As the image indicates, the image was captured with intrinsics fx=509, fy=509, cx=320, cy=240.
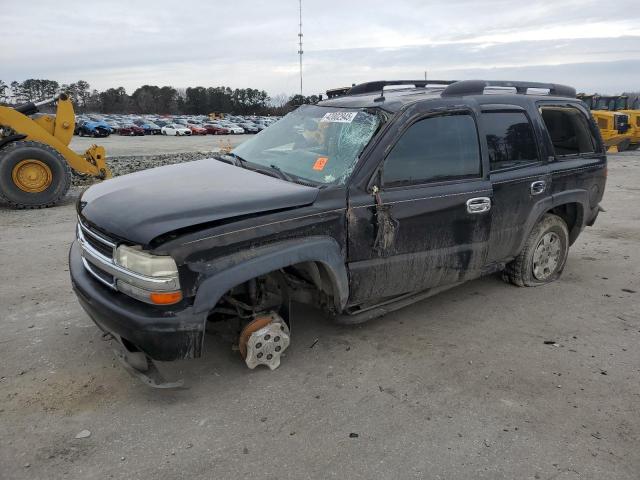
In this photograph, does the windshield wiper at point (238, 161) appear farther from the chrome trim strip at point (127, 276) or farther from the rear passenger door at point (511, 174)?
the rear passenger door at point (511, 174)

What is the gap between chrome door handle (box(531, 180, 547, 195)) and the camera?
4426 mm

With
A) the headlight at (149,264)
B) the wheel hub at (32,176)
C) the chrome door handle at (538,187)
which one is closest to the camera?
the headlight at (149,264)

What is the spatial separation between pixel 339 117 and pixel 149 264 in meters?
1.88

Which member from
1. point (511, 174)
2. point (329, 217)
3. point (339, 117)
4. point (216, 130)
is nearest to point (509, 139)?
point (511, 174)

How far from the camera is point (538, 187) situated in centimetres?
448

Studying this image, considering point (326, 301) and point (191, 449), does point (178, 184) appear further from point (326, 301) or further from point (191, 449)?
point (191, 449)

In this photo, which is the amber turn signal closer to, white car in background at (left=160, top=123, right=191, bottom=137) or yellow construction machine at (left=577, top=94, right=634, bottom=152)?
yellow construction machine at (left=577, top=94, right=634, bottom=152)

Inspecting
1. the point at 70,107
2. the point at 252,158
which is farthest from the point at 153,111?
the point at 252,158

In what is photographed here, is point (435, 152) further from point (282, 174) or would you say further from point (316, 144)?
point (282, 174)

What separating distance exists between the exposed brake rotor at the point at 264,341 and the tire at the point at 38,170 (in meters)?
7.48

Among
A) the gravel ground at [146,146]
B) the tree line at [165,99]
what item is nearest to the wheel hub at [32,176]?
the gravel ground at [146,146]

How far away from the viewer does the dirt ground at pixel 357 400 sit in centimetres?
259

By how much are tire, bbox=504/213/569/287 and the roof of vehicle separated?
1213 mm

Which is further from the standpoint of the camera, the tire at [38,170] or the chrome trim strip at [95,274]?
the tire at [38,170]
